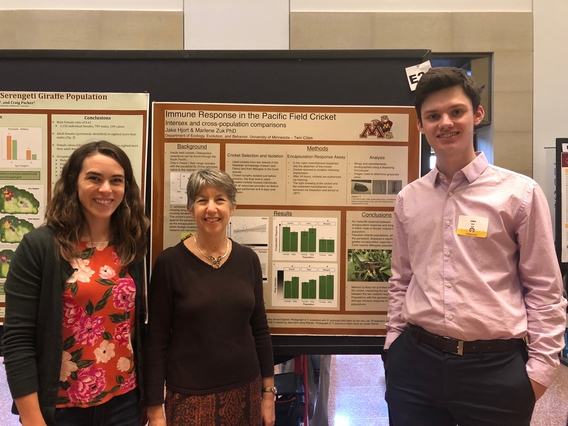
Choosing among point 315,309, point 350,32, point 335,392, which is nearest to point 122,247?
point 315,309

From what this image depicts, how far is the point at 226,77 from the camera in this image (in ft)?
5.28

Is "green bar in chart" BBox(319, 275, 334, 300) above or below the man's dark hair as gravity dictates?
below

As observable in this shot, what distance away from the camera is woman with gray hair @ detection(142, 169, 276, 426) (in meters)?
1.25

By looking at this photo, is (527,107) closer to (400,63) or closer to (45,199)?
(400,63)

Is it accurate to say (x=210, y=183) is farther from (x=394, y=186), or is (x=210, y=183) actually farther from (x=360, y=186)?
(x=394, y=186)

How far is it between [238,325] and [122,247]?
1.60 feet

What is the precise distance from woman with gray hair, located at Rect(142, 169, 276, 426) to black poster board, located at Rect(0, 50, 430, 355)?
0.38 meters

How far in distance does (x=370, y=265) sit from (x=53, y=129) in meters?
1.56

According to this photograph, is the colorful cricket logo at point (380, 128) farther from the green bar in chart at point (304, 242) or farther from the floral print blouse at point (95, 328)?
the floral print blouse at point (95, 328)

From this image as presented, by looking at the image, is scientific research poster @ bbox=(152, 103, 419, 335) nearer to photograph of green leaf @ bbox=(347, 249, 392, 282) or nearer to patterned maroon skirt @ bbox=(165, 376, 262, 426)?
photograph of green leaf @ bbox=(347, 249, 392, 282)

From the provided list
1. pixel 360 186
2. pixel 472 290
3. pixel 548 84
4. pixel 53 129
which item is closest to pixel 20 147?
pixel 53 129

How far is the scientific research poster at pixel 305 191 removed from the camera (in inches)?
63.0

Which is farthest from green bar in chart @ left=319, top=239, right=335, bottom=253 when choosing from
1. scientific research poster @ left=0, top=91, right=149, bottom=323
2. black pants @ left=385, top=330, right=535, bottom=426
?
scientific research poster @ left=0, top=91, right=149, bottom=323

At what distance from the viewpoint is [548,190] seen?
9.82ft
